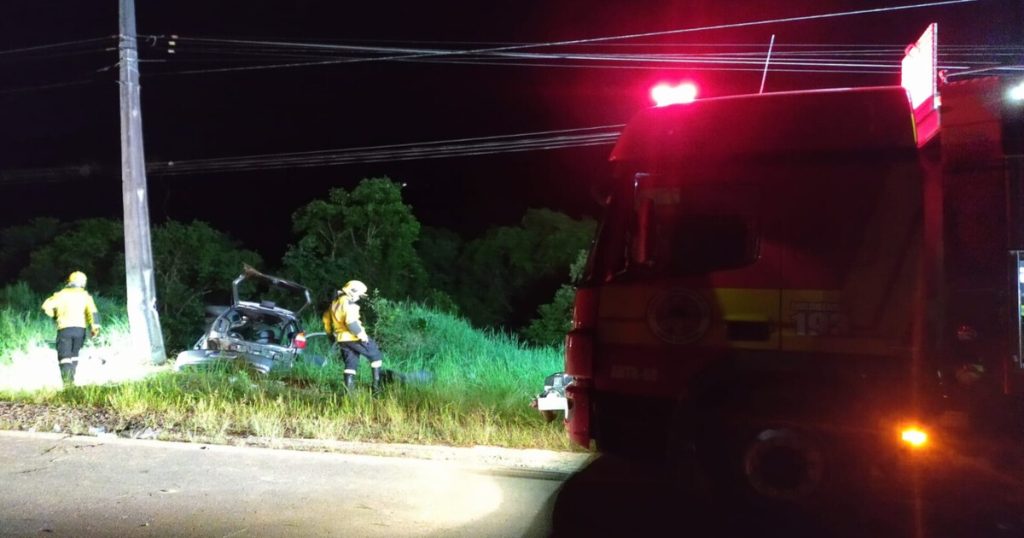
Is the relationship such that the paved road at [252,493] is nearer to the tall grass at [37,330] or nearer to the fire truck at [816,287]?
the fire truck at [816,287]

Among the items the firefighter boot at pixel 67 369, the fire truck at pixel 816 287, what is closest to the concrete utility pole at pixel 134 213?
the firefighter boot at pixel 67 369

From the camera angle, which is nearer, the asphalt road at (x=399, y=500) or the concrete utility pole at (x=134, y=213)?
the asphalt road at (x=399, y=500)

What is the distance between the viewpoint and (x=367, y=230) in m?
18.9

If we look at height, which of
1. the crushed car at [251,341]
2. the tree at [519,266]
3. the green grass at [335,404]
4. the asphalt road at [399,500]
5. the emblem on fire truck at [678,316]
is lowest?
the asphalt road at [399,500]

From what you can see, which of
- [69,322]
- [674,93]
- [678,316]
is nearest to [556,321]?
[69,322]

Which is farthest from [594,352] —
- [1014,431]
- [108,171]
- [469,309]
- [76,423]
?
[108,171]

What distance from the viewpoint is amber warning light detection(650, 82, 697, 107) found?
5.61 meters

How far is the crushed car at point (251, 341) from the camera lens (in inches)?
404

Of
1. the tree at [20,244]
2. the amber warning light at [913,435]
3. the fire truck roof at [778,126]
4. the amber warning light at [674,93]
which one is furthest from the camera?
the tree at [20,244]

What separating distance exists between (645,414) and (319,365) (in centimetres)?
695

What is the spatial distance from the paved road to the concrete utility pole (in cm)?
448

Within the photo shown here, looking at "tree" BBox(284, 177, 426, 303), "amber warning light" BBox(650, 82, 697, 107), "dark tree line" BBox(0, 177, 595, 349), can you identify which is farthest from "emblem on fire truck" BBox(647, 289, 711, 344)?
"tree" BBox(284, 177, 426, 303)

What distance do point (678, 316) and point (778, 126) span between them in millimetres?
1373

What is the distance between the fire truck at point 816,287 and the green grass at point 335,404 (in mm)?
2143
